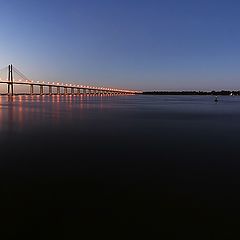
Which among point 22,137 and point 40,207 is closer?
point 40,207

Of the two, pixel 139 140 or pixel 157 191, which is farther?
pixel 139 140

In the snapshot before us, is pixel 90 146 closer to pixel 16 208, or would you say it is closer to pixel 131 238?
pixel 16 208

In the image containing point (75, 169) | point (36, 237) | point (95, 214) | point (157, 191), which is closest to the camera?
point (36, 237)

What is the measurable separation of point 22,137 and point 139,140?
15.6 ft

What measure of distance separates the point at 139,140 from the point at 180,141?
1.57 meters

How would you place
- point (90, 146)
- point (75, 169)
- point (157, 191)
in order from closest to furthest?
point (157, 191) < point (75, 169) < point (90, 146)

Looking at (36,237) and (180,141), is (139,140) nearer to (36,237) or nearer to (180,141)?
(180,141)

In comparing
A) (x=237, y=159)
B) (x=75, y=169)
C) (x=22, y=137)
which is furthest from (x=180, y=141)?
(x=22, y=137)

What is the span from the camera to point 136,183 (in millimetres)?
5789

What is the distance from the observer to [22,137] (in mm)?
11953

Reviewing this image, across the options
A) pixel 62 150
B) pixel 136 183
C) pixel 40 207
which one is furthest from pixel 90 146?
pixel 40 207

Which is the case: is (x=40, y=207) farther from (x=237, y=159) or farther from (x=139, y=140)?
(x=139, y=140)

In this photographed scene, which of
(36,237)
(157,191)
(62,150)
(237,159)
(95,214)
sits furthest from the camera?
(62,150)

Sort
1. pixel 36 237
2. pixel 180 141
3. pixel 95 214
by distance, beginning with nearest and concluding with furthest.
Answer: pixel 36 237 → pixel 95 214 → pixel 180 141
